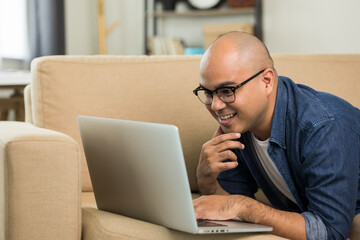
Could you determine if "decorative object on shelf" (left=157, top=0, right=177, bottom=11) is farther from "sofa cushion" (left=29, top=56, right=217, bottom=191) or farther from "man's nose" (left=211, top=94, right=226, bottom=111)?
"man's nose" (left=211, top=94, right=226, bottom=111)

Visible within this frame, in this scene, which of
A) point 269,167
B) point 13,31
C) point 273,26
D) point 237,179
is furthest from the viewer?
point 273,26

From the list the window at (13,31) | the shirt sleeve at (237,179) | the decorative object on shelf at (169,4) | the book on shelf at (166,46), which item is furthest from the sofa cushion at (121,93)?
the decorative object on shelf at (169,4)

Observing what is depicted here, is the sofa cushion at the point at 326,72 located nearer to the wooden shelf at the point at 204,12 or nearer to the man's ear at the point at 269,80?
the man's ear at the point at 269,80

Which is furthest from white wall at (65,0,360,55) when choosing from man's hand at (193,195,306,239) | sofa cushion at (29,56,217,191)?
man's hand at (193,195,306,239)

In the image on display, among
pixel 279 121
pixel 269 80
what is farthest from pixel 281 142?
→ pixel 269 80

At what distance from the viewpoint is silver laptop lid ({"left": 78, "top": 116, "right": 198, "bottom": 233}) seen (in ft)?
3.40

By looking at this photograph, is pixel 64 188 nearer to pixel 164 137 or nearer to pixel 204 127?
pixel 164 137

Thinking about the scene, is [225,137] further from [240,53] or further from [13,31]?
[13,31]

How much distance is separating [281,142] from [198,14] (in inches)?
131

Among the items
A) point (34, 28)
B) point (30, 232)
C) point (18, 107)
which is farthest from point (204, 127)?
point (34, 28)

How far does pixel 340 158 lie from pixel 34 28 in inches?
113

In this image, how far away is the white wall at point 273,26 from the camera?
9.29ft

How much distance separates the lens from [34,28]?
360cm

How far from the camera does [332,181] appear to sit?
116 centimetres
